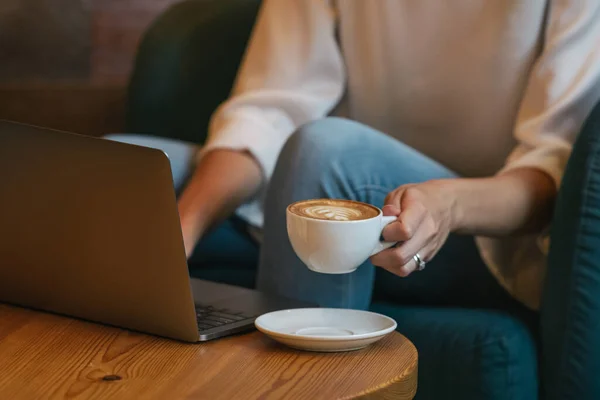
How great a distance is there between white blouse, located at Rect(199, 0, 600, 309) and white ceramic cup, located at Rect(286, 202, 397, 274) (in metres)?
0.38

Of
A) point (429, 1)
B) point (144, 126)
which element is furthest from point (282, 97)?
point (144, 126)

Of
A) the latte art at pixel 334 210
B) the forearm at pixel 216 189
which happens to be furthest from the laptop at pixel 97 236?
the forearm at pixel 216 189

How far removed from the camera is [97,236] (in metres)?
0.73

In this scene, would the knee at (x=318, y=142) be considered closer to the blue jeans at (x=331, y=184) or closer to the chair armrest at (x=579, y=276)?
the blue jeans at (x=331, y=184)

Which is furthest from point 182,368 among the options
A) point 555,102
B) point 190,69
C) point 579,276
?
point 190,69

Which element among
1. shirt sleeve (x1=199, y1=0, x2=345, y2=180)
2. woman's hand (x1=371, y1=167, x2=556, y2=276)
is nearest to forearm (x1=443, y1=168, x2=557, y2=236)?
woman's hand (x1=371, y1=167, x2=556, y2=276)

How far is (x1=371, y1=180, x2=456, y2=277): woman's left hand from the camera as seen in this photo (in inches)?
30.5

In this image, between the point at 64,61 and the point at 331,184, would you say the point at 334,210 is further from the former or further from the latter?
the point at 64,61

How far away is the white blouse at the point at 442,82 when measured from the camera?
1043mm

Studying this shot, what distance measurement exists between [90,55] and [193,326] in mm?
1382

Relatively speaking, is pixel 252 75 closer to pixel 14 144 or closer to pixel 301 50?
pixel 301 50

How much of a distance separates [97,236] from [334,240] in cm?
21

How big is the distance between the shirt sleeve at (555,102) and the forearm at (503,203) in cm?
2

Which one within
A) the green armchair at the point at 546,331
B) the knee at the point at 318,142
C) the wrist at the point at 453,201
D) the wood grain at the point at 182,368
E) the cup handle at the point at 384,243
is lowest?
the green armchair at the point at 546,331
